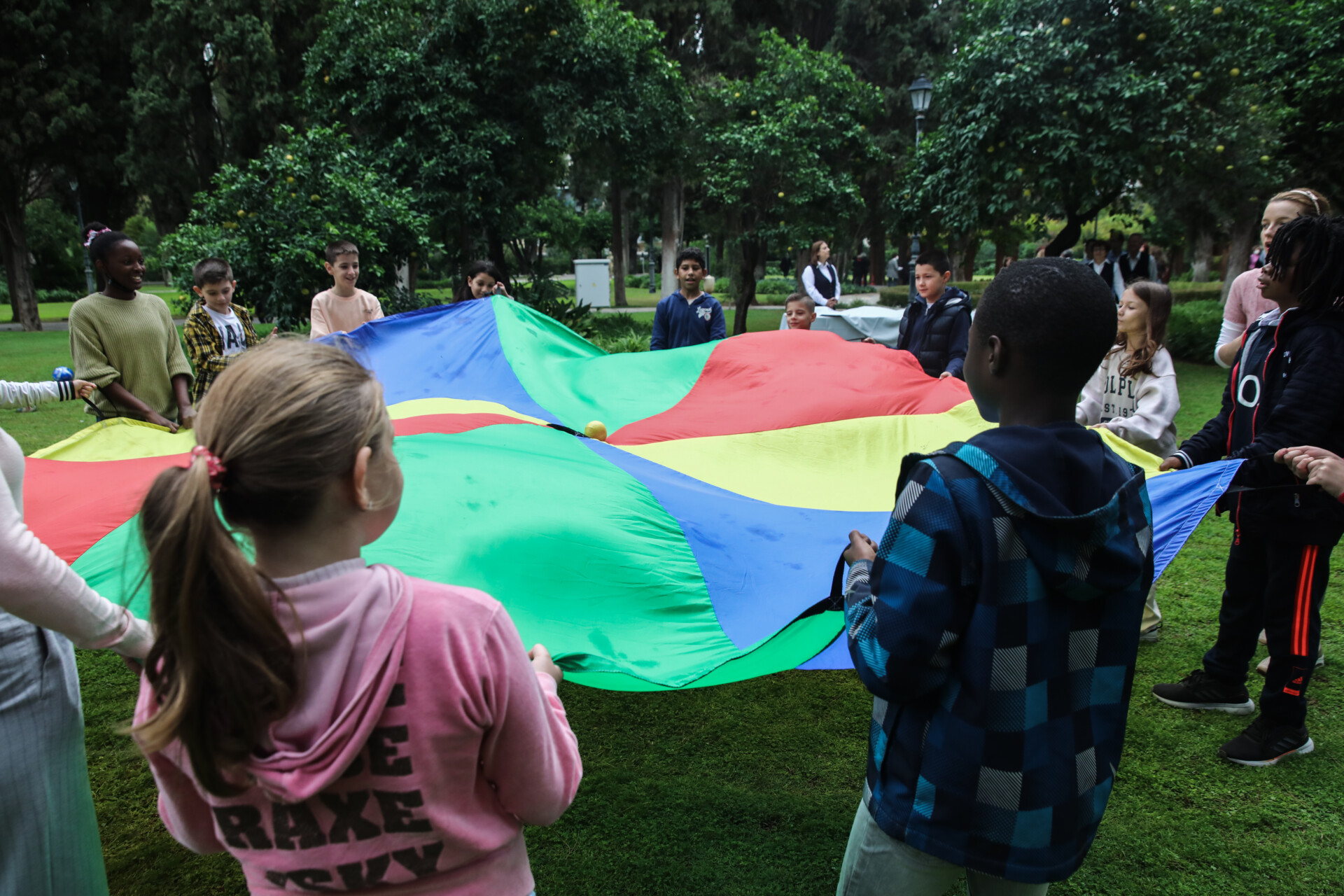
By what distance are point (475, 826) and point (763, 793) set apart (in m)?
1.97

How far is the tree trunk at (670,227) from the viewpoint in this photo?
60.9 ft

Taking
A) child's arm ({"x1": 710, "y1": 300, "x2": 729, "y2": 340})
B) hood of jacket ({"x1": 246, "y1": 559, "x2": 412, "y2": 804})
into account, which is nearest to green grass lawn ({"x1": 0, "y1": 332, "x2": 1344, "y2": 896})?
hood of jacket ({"x1": 246, "y1": 559, "x2": 412, "y2": 804})

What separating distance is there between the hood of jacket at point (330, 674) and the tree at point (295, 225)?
8230 millimetres

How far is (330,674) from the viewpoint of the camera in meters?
0.88

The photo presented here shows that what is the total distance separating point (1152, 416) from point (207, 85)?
16.6m

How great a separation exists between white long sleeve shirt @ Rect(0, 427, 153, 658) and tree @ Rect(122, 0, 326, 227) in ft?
46.9

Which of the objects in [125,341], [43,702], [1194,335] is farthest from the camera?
[1194,335]

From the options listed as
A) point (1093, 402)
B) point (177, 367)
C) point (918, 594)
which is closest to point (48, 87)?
point (177, 367)

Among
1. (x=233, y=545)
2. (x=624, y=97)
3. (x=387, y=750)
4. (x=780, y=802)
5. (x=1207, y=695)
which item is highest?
(x=624, y=97)

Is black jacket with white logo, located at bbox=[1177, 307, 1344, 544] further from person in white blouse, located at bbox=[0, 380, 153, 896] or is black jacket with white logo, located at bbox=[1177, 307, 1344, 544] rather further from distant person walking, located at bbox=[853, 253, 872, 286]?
distant person walking, located at bbox=[853, 253, 872, 286]

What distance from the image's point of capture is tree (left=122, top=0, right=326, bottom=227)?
1384cm

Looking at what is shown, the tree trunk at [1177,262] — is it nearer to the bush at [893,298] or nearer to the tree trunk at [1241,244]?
the bush at [893,298]

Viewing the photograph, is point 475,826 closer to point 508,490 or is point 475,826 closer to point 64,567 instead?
point 64,567

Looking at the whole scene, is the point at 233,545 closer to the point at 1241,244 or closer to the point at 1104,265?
the point at 1104,265
